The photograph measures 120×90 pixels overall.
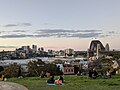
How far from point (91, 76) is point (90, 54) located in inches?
6363

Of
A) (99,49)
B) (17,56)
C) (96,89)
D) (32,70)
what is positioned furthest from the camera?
(17,56)

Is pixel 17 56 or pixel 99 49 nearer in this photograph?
pixel 99 49

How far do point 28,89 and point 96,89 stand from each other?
4884mm

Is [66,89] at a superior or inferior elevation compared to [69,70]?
superior

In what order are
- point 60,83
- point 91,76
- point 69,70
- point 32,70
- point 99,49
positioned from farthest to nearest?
point 99,49, point 69,70, point 32,70, point 91,76, point 60,83

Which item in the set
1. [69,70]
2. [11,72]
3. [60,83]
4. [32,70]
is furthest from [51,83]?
[69,70]

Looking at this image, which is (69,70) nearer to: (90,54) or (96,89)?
(96,89)

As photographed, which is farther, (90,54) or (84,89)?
(90,54)

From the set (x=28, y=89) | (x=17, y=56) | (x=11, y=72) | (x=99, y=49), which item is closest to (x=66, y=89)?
(x=28, y=89)

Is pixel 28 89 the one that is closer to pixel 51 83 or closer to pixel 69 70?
pixel 51 83

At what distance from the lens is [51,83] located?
2472 cm

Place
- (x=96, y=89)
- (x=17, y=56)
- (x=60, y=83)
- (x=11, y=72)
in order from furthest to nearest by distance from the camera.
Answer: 1. (x=17, y=56)
2. (x=11, y=72)
3. (x=60, y=83)
4. (x=96, y=89)

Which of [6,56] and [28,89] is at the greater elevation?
[28,89]

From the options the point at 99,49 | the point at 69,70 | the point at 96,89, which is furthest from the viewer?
the point at 99,49
